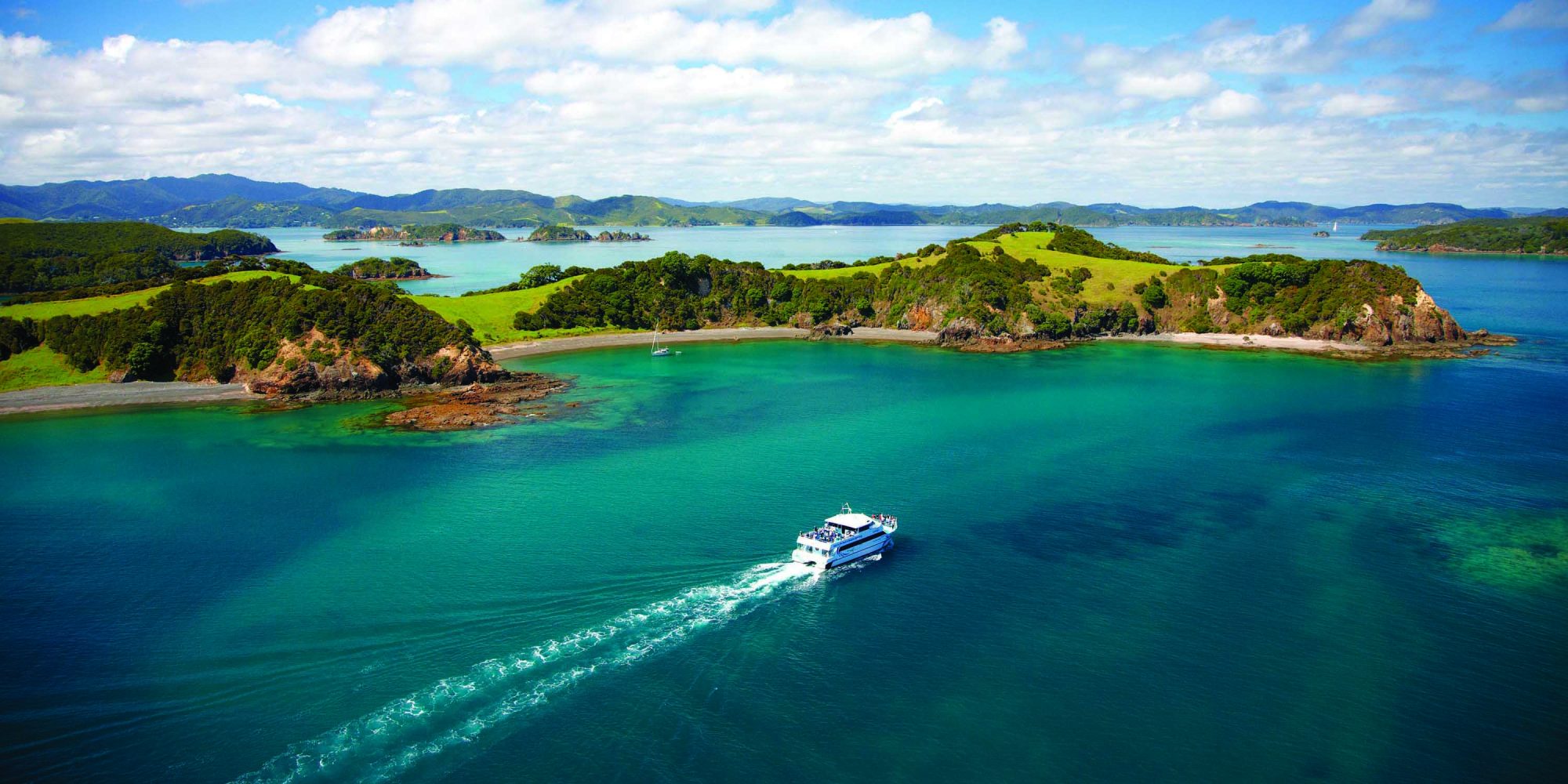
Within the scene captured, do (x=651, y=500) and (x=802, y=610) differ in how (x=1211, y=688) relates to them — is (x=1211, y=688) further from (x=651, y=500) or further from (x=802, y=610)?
(x=651, y=500)

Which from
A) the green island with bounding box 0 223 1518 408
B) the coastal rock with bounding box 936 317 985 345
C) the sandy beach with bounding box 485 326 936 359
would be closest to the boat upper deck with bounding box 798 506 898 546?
the green island with bounding box 0 223 1518 408

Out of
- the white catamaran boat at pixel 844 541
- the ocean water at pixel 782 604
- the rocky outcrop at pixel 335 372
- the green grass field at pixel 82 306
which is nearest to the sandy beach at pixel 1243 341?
the ocean water at pixel 782 604

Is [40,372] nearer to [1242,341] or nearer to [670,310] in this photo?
[670,310]

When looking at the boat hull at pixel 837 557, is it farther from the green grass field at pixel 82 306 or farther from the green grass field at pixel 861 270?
the green grass field at pixel 861 270

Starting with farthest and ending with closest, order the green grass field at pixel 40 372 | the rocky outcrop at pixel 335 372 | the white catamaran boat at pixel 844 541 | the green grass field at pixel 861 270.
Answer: the green grass field at pixel 861 270 → the rocky outcrop at pixel 335 372 → the green grass field at pixel 40 372 → the white catamaran boat at pixel 844 541

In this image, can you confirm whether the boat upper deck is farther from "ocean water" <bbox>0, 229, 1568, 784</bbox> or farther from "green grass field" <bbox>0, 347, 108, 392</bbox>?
"green grass field" <bbox>0, 347, 108, 392</bbox>

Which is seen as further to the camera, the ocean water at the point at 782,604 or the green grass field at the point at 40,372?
the green grass field at the point at 40,372

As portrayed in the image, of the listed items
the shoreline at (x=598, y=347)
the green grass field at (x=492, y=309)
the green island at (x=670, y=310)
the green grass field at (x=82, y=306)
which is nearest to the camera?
the shoreline at (x=598, y=347)

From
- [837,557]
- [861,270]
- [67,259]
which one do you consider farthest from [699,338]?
[67,259]
